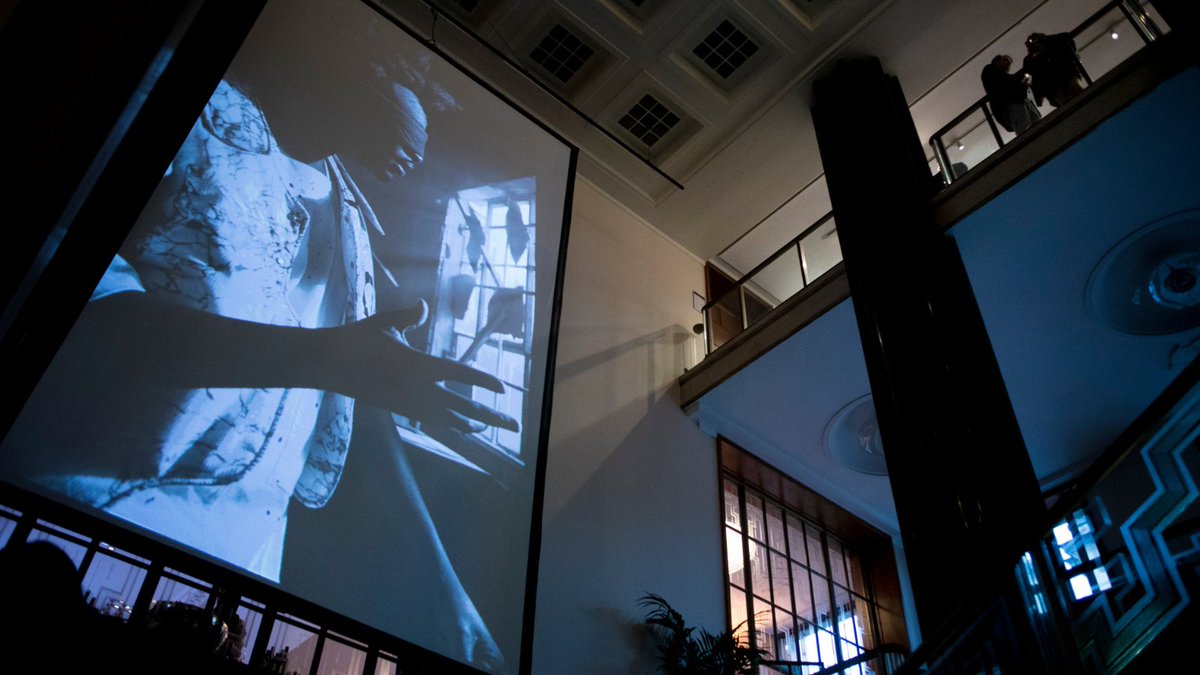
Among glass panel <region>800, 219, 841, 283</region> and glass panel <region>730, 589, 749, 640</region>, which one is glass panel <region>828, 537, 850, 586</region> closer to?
glass panel <region>730, 589, 749, 640</region>

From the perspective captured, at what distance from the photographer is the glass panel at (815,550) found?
8.97 metres

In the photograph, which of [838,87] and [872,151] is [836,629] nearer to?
[872,151]

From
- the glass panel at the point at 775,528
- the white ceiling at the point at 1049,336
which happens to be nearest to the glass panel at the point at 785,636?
the glass panel at the point at 775,528

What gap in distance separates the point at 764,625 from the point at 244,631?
185 inches

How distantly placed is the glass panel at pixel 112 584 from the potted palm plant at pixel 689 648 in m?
3.78

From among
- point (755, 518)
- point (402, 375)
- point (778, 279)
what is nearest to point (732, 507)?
point (755, 518)

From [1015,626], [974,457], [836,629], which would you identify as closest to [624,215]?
[836,629]

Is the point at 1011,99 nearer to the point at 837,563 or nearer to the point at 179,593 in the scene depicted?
the point at 837,563

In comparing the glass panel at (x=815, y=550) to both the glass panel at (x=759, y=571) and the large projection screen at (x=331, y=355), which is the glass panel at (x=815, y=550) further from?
the large projection screen at (x=331, y=355)

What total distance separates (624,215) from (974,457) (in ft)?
18.0

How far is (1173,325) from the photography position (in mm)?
7367

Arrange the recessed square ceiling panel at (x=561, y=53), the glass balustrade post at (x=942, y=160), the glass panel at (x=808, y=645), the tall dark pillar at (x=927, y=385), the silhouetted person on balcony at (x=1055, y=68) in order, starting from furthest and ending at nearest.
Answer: the recessed square ceiling panel at (x=561, y=53)
the glass panel at (x=808, y=645)
the glass balustrade post at (x=942, y=160)
the silhouetted person on balcony at (x=1055, y=68)
the tall dark pillar at (x=927, y=385)

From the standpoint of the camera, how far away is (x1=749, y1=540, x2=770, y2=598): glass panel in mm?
8195

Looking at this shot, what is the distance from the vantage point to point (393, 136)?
6832 millimetres
